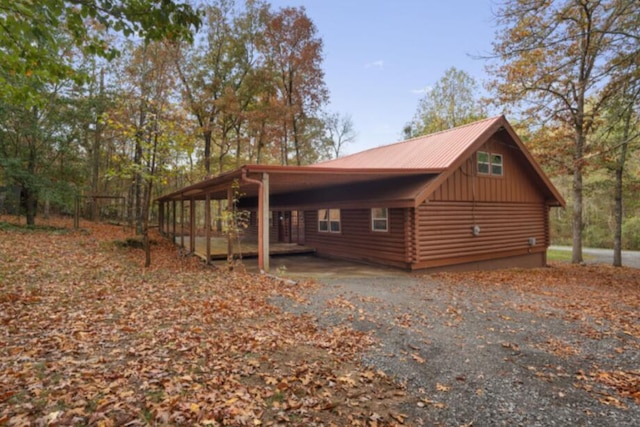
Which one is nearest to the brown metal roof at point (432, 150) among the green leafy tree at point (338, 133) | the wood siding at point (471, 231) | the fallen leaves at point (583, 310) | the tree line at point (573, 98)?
the wood siding at point (471, 231)

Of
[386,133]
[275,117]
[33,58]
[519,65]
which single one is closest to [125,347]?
[33,58]

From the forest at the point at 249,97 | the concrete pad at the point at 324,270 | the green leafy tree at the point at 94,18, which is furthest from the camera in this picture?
the concrete pad at the point at 324,270

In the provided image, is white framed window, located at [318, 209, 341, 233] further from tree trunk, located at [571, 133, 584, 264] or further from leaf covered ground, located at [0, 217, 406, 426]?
tree trunk, located at [571, 133, 584, 264]

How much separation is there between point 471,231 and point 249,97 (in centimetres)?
1689

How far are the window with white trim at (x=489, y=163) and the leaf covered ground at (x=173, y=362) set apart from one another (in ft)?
31.3

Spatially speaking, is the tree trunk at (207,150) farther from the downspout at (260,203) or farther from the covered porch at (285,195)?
the downspout at (260,203)

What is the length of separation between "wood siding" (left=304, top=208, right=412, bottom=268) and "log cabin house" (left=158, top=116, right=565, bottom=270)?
1.4 inches

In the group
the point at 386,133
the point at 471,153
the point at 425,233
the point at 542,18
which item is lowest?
the point at 425,233

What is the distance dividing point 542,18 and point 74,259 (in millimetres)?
14861

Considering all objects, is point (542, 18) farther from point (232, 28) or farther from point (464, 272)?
point (232, 28)

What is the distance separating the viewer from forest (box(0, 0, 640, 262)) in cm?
757

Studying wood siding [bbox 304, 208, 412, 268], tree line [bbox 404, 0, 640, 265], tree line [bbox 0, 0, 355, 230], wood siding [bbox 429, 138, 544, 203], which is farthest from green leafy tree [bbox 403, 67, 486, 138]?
wood siding [bbox 304, 208, 412, 268]

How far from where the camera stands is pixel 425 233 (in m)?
11.0

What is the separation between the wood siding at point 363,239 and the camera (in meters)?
11.2
